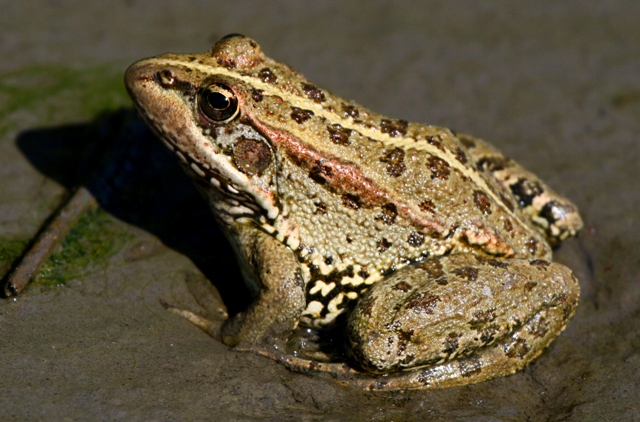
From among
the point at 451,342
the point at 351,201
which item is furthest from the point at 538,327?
the point at 351,201

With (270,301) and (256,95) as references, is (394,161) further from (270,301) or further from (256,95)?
(270,301)

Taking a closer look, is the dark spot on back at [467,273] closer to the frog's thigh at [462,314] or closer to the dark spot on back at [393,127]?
the frog's thigh at [462,314]

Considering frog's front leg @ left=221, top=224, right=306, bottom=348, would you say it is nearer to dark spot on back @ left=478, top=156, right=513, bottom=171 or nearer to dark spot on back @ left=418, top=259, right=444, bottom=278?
dark spot on back @ left=418, top=259, right=444, bottom=278

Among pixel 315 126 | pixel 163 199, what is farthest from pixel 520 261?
pixel 163 199

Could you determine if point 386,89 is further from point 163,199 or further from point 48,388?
point 48,388

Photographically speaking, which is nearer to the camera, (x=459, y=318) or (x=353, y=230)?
(x=459, y=318)

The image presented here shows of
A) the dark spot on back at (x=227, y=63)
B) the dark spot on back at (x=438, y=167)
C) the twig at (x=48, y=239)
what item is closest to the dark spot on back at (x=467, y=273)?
the dark spot on back at (x=438, y=167)

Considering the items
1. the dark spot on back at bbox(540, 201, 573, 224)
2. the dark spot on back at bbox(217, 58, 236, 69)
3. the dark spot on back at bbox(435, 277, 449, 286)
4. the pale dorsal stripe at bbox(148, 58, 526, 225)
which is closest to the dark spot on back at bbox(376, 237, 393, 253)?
the dark spot on back at bbox(435, 277, 449, 286)

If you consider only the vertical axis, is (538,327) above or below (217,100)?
below
